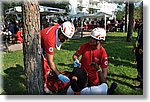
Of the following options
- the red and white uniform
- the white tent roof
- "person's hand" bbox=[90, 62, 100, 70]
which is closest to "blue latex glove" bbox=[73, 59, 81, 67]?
"person's hand" bbox=[90, 62, 100, 70]

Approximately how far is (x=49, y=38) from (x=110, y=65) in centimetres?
94

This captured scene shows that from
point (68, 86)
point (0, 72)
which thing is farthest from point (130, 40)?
point (0, 72)

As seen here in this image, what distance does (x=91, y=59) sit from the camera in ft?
16.9

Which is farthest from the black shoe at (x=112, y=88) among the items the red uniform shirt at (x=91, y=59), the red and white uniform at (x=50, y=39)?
the red and white uniform at (x=50, y=39)

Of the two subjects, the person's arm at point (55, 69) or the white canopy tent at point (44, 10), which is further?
the person's arm at point (55, 69)

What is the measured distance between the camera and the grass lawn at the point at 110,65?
523cm

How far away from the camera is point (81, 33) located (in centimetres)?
513

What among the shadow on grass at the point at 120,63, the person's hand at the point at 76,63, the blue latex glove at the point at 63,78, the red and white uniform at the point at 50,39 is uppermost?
the red and white uniform at the point at 50,39

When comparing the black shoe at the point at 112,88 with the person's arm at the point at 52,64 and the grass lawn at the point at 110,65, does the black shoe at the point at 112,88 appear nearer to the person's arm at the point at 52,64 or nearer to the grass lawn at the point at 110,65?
the grass lawn at the point at 110,65

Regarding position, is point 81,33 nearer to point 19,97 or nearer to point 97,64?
point 97,64

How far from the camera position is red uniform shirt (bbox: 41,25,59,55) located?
5.12 meters

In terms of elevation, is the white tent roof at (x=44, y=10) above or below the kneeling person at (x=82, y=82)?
above

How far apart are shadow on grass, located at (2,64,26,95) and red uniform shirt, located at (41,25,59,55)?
569 millimetres

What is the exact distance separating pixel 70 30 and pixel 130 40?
0.85 metres
